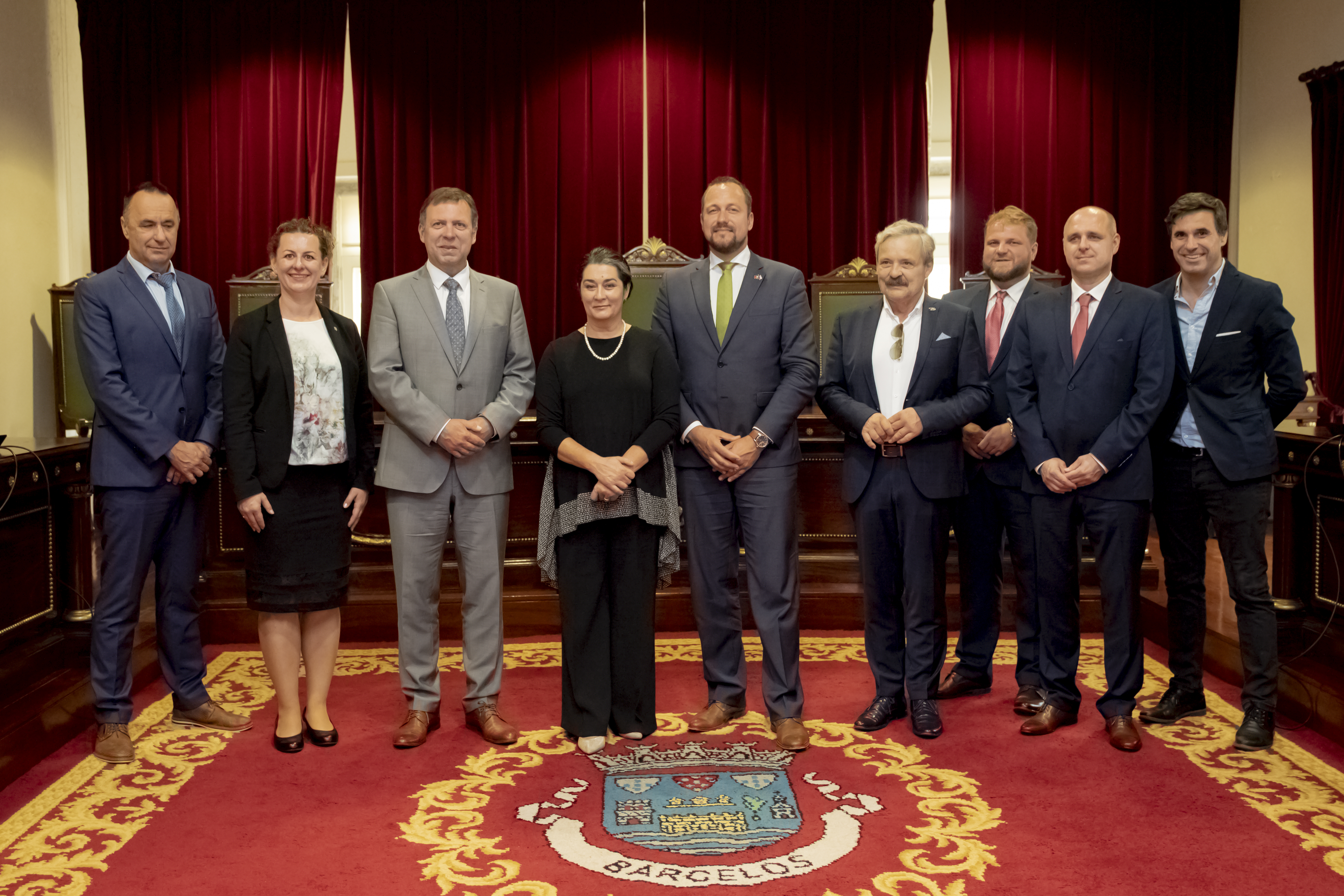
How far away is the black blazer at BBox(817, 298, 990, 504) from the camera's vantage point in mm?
3168

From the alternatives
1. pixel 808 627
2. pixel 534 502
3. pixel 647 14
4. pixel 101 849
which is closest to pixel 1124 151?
pixel 647 14

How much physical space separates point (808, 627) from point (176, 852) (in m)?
2.95

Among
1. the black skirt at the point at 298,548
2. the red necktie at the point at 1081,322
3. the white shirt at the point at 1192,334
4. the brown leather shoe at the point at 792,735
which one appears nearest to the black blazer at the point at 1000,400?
the red necktie at the point at 1081,322

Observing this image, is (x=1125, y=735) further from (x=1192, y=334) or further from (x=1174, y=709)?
(x=1192, y=334)

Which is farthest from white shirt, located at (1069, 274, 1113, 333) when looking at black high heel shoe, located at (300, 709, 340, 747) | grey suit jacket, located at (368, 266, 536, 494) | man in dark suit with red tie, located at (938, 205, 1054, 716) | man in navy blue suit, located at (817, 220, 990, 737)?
black high heel shoe, located at (300, 709, 340, 747)

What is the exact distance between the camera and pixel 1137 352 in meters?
3.10

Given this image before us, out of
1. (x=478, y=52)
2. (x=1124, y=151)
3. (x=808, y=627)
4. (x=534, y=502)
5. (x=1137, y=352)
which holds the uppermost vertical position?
(x=478, y=52)

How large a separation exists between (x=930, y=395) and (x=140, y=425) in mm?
2433

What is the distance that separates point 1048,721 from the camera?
3240 mm

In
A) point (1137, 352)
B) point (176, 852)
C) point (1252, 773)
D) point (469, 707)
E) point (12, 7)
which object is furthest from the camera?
point (12, 7)

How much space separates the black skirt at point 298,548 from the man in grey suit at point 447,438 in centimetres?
19

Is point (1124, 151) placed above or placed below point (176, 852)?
above

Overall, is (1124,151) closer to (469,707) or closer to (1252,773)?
(1252,773)

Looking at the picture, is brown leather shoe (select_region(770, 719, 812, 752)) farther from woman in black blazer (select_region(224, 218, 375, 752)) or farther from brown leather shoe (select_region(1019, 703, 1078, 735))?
woman in black blazer (select_region(224, 218, 375, 752))
